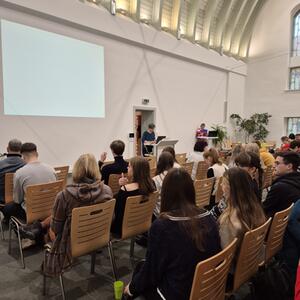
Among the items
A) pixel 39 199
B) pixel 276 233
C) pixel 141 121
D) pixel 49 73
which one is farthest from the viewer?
pixel 141 121

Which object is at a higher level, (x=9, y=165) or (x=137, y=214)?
(x=9, y=165)

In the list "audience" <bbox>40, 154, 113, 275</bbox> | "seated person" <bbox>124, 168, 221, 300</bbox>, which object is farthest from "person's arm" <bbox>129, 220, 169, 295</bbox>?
"audience" <bbox>40, 154, 113, 275</bbox>

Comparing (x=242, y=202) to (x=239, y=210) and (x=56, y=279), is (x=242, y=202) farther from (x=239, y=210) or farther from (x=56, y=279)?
(x=56, y=279)

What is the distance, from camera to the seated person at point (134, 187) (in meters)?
2.58

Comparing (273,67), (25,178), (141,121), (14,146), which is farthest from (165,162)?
(273,67)

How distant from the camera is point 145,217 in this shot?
2707 millimetres

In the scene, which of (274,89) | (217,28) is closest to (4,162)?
(217,28)

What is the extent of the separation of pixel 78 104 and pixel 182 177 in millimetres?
5982

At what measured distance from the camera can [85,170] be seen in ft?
7.73

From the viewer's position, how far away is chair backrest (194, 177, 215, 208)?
338cm

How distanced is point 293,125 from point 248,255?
1251cm

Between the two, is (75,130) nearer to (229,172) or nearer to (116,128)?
(116,128)

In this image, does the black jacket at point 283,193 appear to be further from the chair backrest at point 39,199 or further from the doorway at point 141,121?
the doorway at point 141,121

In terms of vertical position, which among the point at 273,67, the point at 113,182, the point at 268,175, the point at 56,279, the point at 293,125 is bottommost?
the point at 56,279
